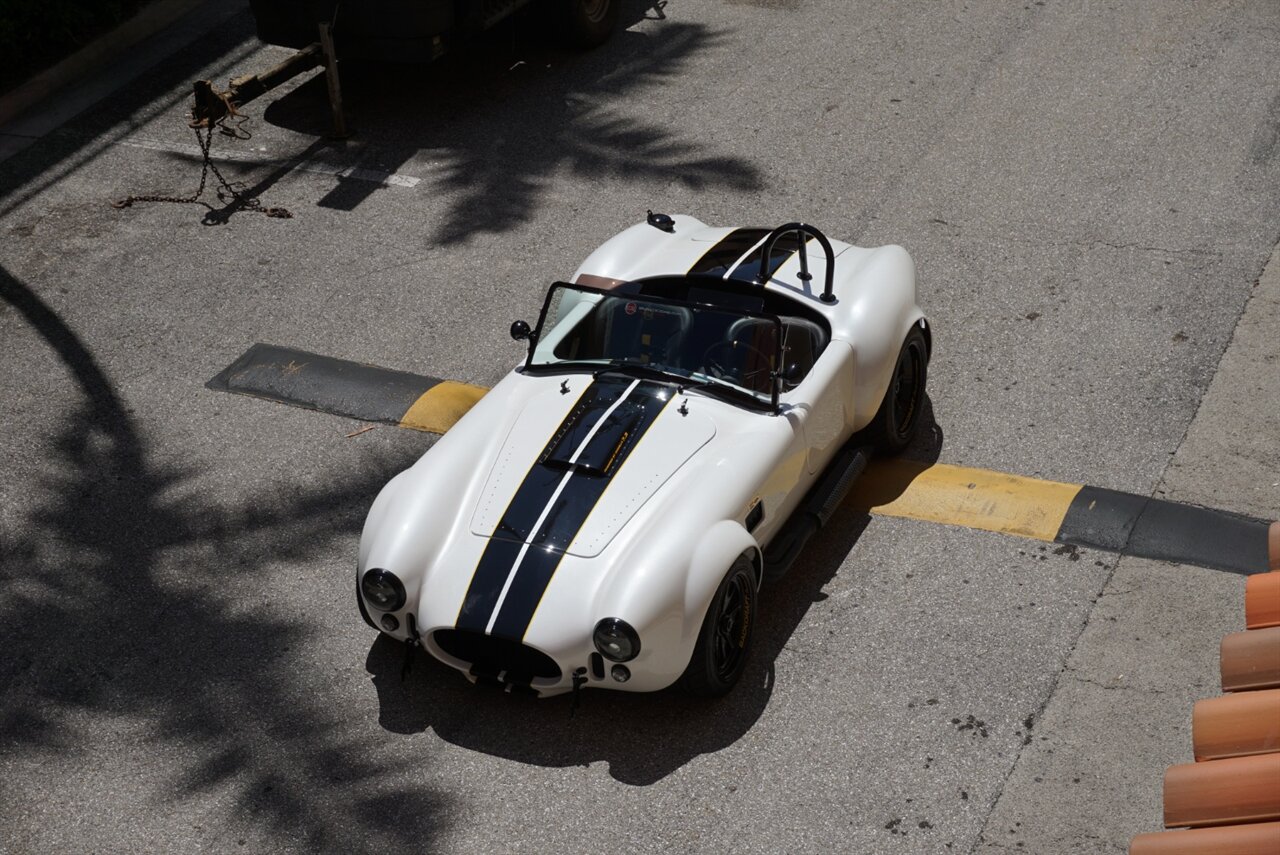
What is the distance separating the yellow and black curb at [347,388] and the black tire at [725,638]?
7.91 ft

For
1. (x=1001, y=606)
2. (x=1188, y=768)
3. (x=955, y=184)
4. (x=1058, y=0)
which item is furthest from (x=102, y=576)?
(x=1058, y=0)

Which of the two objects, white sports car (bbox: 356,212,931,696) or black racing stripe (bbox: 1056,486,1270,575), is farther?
black racing stripe (bbox: 1056,486,1270,575)

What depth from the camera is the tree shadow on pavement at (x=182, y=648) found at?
5.66 m

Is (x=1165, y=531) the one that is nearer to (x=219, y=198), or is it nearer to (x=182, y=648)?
(x=182, y=648)

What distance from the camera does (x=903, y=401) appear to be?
24.7 ft

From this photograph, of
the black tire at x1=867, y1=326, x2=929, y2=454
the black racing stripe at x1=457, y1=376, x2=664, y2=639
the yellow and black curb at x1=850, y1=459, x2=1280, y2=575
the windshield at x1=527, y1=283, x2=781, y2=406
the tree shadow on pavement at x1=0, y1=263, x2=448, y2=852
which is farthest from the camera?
the black tire at x1=867, y1=326, x2=929, y2=454

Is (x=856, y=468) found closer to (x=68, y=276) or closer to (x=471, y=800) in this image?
(x=471, y=800)

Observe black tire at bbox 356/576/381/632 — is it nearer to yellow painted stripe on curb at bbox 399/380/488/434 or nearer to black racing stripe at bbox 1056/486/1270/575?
yellow painted stripe on curb at bbox 399/380/488/434

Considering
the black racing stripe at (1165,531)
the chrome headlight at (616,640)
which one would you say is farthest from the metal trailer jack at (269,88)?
the black racing stripe at (1165,531)

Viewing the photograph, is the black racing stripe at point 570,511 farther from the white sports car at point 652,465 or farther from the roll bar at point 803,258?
the roll bar at point 803,258

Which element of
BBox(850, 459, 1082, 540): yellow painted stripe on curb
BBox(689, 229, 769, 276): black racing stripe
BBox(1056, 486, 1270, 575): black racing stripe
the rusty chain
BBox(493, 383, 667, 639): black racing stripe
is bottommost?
BBox(850, 459, 1082, 540): yellow painted stripe on curb

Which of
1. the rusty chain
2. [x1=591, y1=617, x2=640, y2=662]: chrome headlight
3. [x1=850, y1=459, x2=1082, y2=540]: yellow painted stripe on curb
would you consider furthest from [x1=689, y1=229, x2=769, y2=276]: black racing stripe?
the rusty chain

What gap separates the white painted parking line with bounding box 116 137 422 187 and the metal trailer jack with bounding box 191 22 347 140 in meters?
0.38

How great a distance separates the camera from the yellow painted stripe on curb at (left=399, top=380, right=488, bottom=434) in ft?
25.9
